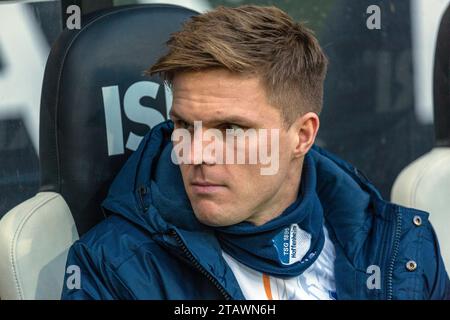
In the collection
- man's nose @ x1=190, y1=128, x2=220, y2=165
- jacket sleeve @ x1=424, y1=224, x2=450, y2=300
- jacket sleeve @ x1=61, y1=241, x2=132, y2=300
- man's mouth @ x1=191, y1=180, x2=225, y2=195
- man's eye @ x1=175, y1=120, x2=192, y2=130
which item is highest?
man's eye @ x1=175, y1=120, x2=192, y2=130

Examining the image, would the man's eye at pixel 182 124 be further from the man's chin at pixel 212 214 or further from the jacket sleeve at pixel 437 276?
the jacket sleeve at pixel 437 276

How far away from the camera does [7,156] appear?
1.76 meters

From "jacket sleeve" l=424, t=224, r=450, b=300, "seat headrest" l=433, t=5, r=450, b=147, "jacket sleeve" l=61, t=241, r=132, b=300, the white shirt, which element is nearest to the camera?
"jacket sleeve" l=61, t=241, r=132, b=300

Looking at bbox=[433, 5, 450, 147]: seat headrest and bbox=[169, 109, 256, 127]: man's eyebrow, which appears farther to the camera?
bbox=[433, 5, 450, 147]: seat headrest

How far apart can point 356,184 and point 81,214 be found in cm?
55

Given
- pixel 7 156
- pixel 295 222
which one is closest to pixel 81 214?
pixel 7 156

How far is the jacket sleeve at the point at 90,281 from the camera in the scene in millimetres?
1526

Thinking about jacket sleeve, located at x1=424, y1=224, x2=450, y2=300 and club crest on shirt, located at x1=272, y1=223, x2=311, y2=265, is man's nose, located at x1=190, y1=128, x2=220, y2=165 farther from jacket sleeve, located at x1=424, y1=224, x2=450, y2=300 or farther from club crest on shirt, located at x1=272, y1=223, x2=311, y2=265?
jacket sleeve, located at x1=424, y1=224, x2=450, y2=300

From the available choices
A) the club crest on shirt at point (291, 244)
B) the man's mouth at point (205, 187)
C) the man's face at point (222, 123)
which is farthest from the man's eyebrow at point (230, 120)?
the club crest on shirt at point (291, 244)

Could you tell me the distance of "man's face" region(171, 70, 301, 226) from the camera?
1.56 metres

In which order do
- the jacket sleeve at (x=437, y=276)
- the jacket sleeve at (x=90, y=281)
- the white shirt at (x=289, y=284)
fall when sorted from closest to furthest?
the jacket sleeve at (x=90, y=281) → the white shirt at (x=289, y=284) → the jacket sleeve at (x=437, y=276)

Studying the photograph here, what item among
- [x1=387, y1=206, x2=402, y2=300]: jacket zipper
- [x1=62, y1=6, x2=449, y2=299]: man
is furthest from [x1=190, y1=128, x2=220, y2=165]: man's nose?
[x1=387, y1=206, x2=402, y2=300]: jacket zipper

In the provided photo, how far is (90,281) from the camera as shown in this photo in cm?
154

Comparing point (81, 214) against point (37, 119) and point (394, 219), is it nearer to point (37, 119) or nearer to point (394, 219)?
point (37, 119)
